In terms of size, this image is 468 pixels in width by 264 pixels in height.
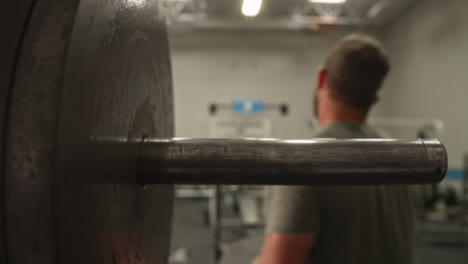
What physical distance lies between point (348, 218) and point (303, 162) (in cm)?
62

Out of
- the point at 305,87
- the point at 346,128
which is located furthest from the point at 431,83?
the point at 346,128

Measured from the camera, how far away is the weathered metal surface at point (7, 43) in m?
0.22

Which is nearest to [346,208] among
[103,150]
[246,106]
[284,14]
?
[103,150]

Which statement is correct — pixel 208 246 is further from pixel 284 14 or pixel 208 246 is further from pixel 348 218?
pixel 284 14

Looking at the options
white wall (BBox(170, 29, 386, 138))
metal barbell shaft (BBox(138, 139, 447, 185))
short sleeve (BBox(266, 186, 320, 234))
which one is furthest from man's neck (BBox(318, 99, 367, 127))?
white wall (BBox(170, 29, 386, 138))

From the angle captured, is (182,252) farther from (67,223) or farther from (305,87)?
(305,87)

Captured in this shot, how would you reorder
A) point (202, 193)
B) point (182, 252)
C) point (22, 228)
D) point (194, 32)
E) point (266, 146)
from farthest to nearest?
point (194, 32)
point (202, 193)
point (182, 252)
point (266, 146)
point (22, 228)

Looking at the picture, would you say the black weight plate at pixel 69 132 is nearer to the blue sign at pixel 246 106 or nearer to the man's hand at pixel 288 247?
the man's hand at pixel 288 247

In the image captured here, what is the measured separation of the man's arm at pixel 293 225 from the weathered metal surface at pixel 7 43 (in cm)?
68

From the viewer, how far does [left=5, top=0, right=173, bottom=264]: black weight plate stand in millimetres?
211

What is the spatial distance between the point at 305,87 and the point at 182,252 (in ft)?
13.5

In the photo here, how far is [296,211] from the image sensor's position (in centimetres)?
84

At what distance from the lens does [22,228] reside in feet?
0.70

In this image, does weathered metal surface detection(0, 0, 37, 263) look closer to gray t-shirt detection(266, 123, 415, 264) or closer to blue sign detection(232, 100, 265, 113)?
gray t-shirt detection(266, 123, 415, 264)
